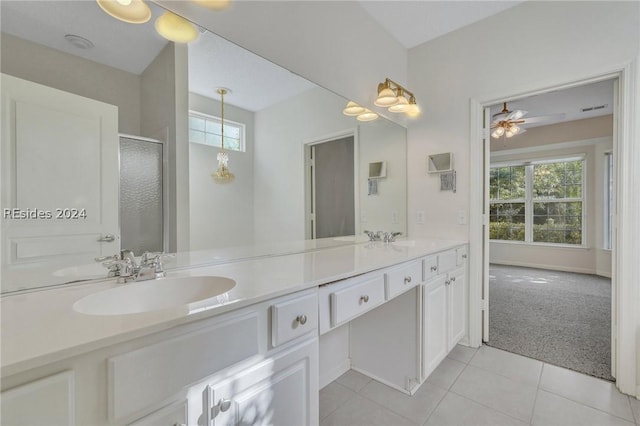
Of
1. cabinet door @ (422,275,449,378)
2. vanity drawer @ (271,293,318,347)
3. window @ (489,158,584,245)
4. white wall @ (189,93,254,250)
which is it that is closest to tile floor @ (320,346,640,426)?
cabinet door @ (422,275,449,378)

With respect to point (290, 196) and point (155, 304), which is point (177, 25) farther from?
point (155, 304)

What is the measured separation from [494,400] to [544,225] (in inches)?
193

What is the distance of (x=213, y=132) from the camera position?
1376 mm

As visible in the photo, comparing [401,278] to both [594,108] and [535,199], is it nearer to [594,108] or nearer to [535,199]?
[594,108]

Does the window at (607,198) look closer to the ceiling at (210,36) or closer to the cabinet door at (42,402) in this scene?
the ceiling at (210,36)

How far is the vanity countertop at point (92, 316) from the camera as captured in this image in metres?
0.51

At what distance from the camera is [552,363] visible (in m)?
2.04

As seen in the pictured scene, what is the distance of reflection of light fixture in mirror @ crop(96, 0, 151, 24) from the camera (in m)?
1.01

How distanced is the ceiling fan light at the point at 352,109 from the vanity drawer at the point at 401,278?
1.20 metres

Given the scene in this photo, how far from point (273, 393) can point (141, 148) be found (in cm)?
99

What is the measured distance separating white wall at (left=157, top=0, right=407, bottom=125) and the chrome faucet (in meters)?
1.02

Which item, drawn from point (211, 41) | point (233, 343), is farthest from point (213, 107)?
point (233, 343)

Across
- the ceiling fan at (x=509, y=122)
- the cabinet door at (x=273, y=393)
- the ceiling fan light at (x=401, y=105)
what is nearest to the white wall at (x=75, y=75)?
the cabinet door at (x=273, y=393)

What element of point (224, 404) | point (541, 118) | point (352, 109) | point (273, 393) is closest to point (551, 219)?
point (541, 118)
